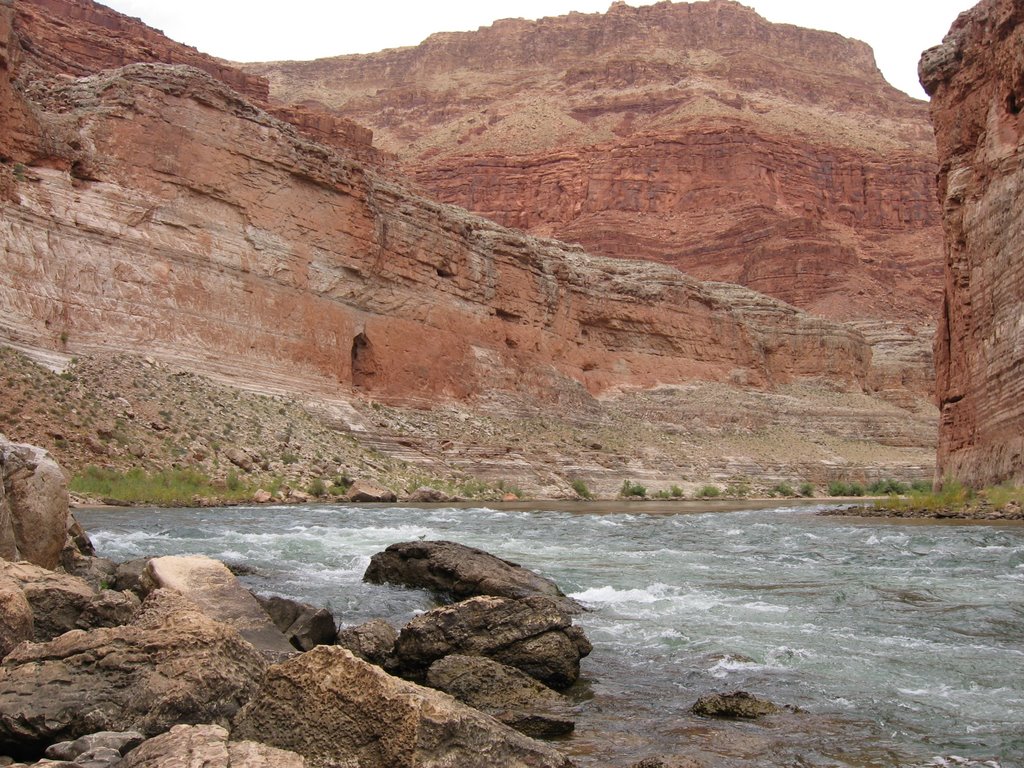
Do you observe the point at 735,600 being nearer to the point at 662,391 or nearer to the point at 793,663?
the point at 793,663

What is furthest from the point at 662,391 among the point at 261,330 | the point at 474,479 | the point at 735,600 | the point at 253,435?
the point at 735,600

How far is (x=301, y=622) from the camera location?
747 centimetres

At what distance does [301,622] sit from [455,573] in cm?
297

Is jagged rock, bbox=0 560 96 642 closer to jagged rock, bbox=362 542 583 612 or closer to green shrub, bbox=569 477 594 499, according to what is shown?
jagged rock, bbox=362 542 583 612

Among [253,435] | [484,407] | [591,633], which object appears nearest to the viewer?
[591,633]

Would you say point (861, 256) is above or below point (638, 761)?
above

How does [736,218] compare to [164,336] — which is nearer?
[164,336]

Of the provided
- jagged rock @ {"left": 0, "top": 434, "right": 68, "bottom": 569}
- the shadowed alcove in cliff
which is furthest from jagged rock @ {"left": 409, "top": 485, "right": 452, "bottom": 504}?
jagged rock @ {"left": 0, "top": 434, "right": 68, "bottom": 569}

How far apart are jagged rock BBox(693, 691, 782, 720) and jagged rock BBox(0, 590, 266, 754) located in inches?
113

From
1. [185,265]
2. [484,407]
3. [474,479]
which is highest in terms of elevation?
[185,265]

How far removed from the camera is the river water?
5754mm

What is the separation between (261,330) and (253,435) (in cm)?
709

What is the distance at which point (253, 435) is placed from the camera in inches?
1139

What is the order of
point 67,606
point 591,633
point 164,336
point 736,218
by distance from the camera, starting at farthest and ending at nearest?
point 736,218 → point 164,336 → point 591,633 → point 67,606
